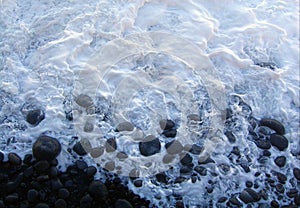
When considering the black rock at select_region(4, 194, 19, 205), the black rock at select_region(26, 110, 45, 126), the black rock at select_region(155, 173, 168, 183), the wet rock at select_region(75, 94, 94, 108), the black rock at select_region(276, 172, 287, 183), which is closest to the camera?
the black rock at select_region(4, 194, 19, 205)

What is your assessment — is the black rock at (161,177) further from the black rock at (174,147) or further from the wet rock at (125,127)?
the wet rock at (125,127)

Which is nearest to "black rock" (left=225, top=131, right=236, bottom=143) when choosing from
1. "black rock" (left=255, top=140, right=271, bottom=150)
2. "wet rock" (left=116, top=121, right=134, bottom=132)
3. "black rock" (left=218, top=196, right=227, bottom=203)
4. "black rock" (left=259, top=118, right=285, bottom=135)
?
"black rock" (left=255, top=140, right=271, bottom=150)

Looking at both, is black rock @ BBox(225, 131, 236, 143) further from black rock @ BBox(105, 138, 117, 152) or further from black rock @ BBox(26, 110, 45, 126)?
black rock @ BBox(26, 110, 45, 126)

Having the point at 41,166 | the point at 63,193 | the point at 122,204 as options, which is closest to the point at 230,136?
the point at 122,204

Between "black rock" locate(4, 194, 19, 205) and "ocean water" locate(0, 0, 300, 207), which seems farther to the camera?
"ocean water" locate(0, 0, 300, 207)

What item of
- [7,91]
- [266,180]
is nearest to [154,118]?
[266,180]

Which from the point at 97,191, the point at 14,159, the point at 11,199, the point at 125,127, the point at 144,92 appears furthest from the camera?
the point at 144,92

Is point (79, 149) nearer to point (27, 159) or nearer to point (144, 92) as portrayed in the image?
point (27, 159)
